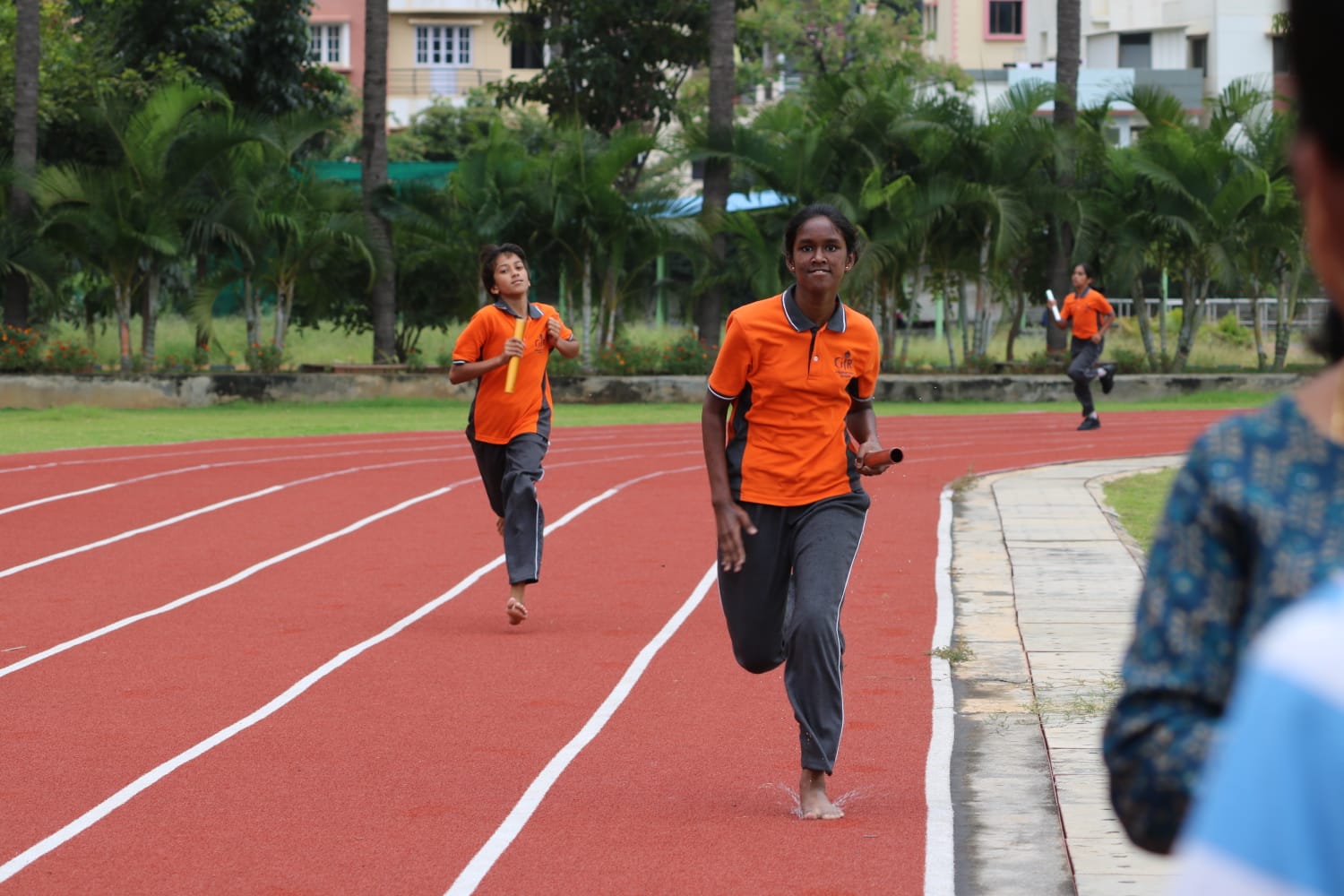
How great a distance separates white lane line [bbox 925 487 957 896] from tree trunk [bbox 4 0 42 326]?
19786 mm

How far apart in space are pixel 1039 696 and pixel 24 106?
22488mm

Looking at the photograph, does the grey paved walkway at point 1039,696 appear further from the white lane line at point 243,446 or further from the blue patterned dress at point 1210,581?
the white lane line at point 243,446

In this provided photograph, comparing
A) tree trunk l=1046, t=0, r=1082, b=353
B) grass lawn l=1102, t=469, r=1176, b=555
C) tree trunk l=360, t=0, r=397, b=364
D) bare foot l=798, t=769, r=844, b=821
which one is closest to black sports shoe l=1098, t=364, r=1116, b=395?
tree trunk l=1046, t=0, r=1082, b=353

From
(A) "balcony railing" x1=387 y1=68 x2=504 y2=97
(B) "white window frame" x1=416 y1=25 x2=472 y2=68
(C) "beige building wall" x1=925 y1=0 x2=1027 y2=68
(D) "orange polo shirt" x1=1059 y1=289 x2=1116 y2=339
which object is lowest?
(D) "orange polo shirt" x1=1059 y1=289 x2=1116 y2=339

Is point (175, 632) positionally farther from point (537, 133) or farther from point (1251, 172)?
point (537, 133)

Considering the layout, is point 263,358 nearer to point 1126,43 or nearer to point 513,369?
point 513,369

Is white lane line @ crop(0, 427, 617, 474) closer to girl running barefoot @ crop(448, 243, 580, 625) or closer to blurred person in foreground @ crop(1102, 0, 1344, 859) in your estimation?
girl running barefoot @ crop(448, 243, 580, 625)

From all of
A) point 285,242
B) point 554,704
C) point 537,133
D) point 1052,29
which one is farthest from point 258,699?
point 1052,29

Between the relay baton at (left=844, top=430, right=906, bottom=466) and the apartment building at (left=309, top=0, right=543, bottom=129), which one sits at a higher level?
the apartment building at (left=309, top=0, right=543, bottom=129)

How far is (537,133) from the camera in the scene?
44219 mm

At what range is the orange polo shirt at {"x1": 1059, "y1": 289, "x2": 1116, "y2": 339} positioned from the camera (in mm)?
22062

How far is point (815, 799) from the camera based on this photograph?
579cm

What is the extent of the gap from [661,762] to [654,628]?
2.70 metres

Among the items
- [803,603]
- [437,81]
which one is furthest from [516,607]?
[437,81]
